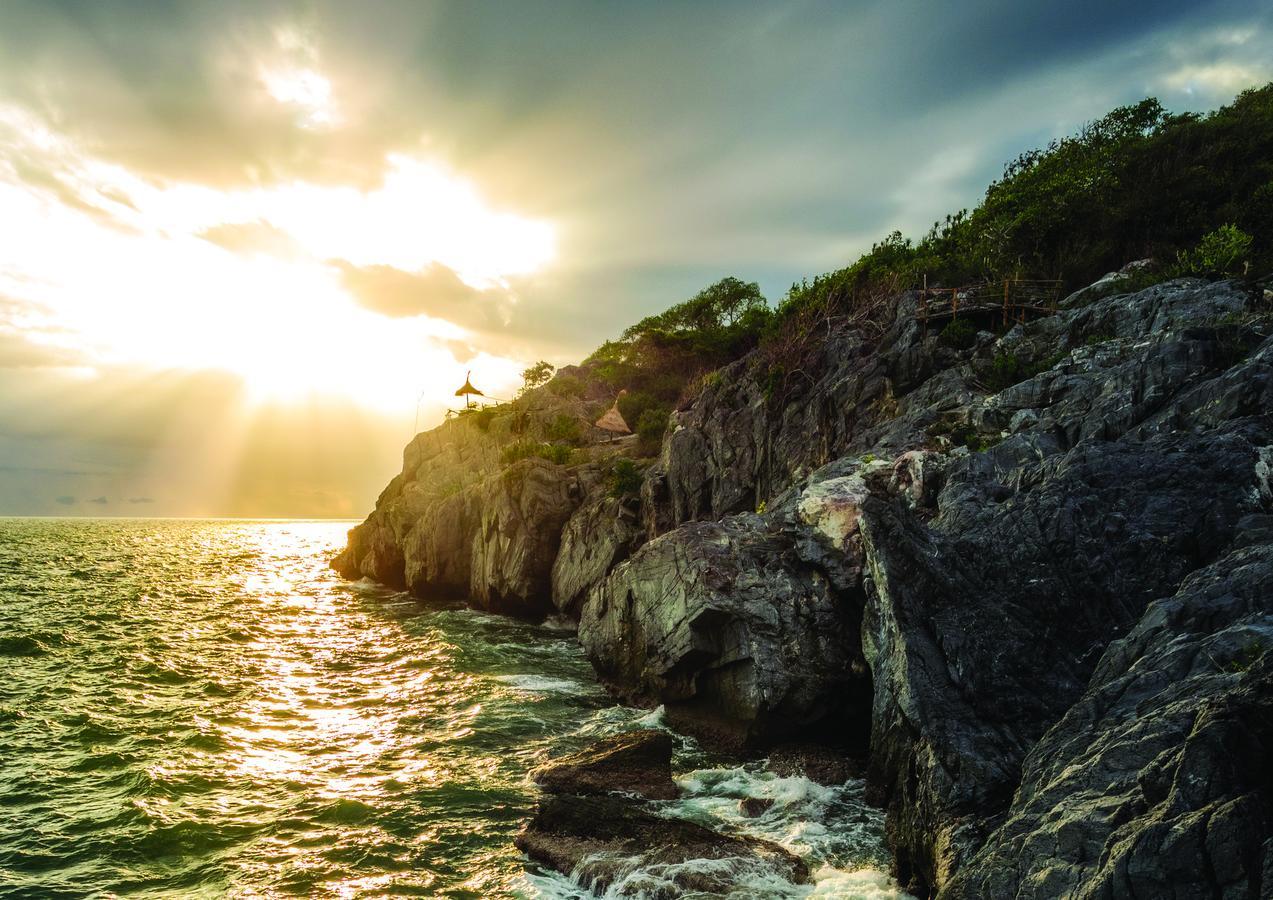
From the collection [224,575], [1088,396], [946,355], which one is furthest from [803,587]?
[224,575]

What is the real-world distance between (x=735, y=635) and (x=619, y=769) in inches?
222

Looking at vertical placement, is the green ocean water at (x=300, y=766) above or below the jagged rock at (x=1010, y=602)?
below

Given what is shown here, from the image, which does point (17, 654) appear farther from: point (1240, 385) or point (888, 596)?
point (1240, 385)

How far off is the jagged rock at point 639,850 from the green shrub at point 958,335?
26.9m

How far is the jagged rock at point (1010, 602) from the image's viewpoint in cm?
1137

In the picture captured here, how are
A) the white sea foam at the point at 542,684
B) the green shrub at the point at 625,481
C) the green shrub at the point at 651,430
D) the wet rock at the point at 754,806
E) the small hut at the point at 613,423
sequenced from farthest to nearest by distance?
the small hut at the point at 613,423, the green shrub at the point at 651,430, the green shrub at the point at 625,481, the white sea foam at the point at 542,684, the wet rock at the point at 754,806

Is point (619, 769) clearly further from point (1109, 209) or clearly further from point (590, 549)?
point (1109, 209)

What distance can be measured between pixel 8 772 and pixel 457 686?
43.7ft

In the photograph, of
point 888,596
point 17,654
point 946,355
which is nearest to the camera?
point 888,596

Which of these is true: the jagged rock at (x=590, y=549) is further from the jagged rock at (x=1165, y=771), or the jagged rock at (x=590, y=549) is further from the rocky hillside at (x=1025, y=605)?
the jagged rock at (x=1165, y=771)

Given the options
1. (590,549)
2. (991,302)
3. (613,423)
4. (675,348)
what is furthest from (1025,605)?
(675,348)

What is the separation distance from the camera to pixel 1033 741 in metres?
11.2

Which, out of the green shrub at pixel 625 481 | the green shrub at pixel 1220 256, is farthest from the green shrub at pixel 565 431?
the green shrub at pixel 1220 256

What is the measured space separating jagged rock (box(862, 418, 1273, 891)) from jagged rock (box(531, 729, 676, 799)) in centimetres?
541
